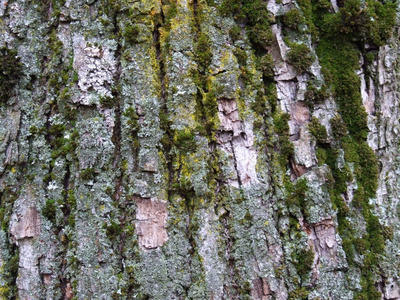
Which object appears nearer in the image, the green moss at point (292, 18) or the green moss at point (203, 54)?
the green moss at point (203, 54)

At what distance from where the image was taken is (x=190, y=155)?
1.91 m

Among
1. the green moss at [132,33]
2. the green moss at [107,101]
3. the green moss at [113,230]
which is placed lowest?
the green moss at [113,230]

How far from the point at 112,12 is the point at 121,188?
43.2 inches

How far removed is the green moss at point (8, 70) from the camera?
214cm

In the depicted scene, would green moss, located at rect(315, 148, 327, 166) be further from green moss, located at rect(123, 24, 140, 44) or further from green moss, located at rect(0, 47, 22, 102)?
green moss, located at rect(0, 47, 22, 102)

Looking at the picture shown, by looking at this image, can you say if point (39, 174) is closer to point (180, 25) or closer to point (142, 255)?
point (142, 255)

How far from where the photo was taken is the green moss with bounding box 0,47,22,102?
2.14 m

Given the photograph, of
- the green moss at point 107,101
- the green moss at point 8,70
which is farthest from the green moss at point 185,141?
the green moss at point 8,70

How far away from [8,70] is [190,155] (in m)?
1.33

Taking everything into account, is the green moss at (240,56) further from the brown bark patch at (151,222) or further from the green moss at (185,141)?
the brown bark patch at (151,222)

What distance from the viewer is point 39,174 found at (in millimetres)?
2025

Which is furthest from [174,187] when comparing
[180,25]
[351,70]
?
[351,70]

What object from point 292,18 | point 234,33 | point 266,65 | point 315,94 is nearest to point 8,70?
point 234,33

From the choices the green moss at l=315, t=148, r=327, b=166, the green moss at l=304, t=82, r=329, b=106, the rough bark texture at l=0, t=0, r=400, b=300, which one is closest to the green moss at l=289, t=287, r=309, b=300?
the rough bark texture at l=0, t=0, r=400, b=300
